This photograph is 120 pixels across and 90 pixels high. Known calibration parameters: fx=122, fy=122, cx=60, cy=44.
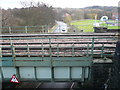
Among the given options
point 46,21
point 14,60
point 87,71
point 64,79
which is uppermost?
point 46,21

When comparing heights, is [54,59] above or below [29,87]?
above

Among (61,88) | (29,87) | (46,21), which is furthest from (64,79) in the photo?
(46,21)

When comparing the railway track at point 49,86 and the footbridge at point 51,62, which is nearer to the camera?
the footbridge at point 51,62

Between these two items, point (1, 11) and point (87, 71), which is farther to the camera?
point (1, 11)

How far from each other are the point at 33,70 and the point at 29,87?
4.91m

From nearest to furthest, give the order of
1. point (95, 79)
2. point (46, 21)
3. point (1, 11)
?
point (95, 79)
point (1, 11)
point (46, 21)

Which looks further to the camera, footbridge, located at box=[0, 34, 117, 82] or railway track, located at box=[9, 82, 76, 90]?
railway track, located at box=[9, 82, 76, 90]

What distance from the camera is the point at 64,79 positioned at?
6.85 meters

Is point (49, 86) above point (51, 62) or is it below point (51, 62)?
below

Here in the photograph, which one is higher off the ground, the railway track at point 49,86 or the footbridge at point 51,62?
the footbridge at point 51,62

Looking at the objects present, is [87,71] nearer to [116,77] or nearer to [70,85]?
[116,77]

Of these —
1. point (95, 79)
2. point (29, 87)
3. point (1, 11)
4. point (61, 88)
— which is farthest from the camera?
point (1, 11)

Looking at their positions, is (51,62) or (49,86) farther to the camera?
(49,86)

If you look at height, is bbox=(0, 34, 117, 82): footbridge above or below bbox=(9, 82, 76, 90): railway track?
above
